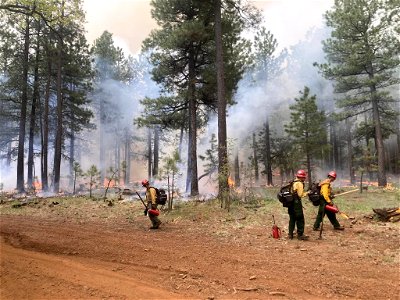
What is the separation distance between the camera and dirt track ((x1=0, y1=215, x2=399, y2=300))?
5027mm

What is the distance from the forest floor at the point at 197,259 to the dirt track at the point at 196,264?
0.05ft

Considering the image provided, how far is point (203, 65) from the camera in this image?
62.9ft

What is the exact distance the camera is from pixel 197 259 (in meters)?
6.67

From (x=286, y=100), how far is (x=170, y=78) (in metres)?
20.4

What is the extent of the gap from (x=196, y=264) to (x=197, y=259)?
329 millimetres

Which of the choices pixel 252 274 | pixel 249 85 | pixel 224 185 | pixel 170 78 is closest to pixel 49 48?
pixel 170 78

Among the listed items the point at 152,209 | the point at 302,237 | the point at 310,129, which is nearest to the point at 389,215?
the point at 302,237

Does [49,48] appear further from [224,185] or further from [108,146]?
[108,146]

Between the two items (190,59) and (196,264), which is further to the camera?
(190,59)

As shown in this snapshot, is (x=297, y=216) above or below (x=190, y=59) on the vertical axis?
below

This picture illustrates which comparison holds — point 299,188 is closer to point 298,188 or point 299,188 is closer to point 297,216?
point 298,188

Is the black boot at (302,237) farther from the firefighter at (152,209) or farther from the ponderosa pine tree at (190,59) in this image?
the ponderosa pine tree at (190,59)

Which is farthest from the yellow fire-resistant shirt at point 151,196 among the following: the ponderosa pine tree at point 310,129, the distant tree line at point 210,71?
the ponderosa pine tree at point 310,129

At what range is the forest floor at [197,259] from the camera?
16.6 ft
